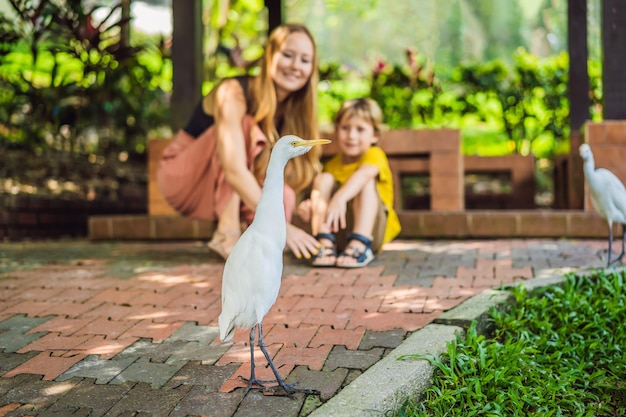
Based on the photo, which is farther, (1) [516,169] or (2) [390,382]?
(1) [516,169]

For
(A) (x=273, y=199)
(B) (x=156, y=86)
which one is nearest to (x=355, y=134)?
(A) (x=273, y=199)

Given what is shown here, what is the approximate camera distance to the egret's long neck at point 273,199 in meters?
2.02

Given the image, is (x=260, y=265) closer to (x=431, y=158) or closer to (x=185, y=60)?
(x=431, y=158)

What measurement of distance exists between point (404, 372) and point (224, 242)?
7.15 feet

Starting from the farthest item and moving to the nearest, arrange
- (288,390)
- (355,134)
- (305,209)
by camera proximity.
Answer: (355,134)
(305,209)
(288,390)

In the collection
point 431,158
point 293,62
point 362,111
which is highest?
point 293,62

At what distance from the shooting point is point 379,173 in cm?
414

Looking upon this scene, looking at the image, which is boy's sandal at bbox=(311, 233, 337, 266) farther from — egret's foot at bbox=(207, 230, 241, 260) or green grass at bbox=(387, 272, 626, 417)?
green grass at bbox=(387, 272, 626, 417)

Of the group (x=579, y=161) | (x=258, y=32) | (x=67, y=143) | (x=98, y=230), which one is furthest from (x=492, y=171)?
(x=258, y=32)

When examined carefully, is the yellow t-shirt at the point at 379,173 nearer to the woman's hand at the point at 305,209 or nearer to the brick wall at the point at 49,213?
the woman's hand at the point at 305,209

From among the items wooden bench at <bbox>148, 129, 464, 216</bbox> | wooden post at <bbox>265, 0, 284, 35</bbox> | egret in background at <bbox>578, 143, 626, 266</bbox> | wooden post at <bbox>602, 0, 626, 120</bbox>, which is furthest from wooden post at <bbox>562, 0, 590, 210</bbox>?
wooden post at <bbox>265, 0, 284, 35</bbox>

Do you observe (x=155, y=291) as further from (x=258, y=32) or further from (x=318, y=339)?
(x=258, y=32)

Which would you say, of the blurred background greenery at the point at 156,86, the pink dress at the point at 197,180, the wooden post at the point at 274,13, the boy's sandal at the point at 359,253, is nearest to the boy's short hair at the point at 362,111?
the pink dress at the point at 197,180

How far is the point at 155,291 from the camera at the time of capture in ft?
10.9
